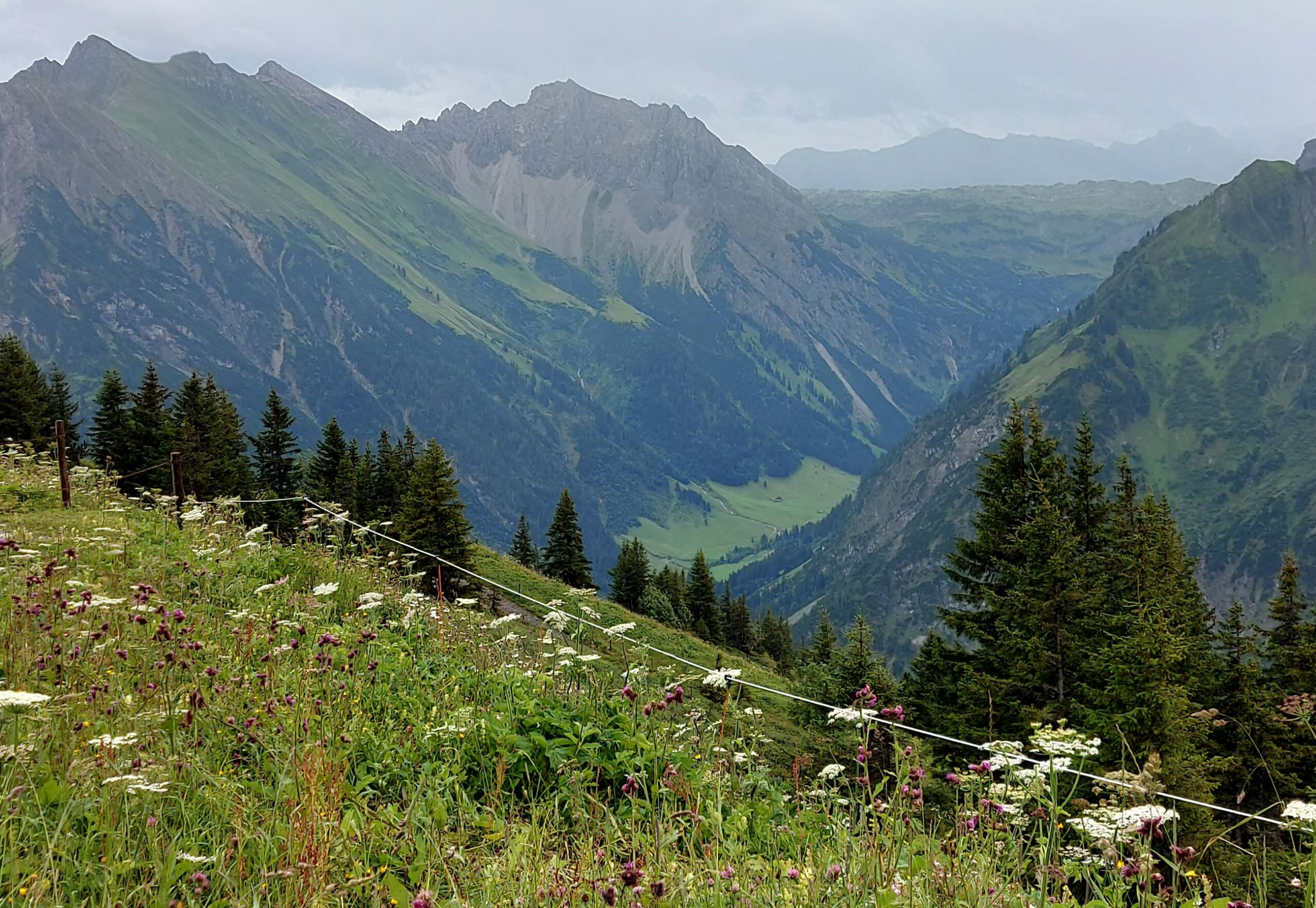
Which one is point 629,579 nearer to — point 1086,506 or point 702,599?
point 702,599

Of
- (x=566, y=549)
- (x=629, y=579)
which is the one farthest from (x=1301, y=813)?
(x=629, y=579)

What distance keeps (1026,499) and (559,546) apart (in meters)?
45.7

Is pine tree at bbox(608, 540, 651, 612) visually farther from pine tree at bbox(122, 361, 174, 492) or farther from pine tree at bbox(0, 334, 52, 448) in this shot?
pine tree at bbox(0, 334, 52, 448)

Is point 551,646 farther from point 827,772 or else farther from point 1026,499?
point 1026,499

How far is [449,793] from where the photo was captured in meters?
5.32

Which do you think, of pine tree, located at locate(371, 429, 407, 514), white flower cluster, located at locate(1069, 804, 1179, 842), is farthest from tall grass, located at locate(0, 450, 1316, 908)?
pine tree, located at locate(371, 429, 407, 514)

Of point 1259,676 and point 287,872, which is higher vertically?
point 287,872

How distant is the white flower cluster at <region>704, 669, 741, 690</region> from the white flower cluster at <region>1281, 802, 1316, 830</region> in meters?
2.52

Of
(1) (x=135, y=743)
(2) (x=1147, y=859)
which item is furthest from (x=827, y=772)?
(1) (x=135, y=743)

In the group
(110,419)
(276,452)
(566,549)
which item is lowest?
(566,549)

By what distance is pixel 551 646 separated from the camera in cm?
802

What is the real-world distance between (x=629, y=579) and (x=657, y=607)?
1358 centimetres

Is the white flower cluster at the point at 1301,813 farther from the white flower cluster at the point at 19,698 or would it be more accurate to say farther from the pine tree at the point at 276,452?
the pine tree at the point at 276,452

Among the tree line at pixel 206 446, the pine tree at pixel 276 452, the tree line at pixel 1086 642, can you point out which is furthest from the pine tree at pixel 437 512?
the pine tree at pixel 276 452
